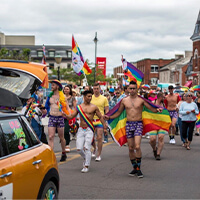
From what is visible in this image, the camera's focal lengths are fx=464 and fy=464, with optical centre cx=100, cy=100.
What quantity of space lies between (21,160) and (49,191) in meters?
0.82

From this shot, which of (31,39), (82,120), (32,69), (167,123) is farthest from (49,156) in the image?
(31,39)

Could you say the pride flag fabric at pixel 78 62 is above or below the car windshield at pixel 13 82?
above

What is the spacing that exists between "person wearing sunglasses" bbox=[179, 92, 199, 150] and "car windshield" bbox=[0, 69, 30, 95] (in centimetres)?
769

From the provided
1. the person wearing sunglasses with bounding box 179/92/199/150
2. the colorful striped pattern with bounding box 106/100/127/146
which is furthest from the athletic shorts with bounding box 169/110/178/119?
the colorful striped pattern with bounding box 106/100/127/146

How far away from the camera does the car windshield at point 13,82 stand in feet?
24.1

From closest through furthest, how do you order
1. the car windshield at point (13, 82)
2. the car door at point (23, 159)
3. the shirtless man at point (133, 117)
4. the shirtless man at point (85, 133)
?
the car door at point (23, 159)
the car windshield at point (13, 82)
the shirtless man at point (133, 117)
the shirtless man at point (85, 133)

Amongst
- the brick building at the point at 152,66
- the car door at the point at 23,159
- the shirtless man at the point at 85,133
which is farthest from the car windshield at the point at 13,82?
the brick building at the point at 152,66

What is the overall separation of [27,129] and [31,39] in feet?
395

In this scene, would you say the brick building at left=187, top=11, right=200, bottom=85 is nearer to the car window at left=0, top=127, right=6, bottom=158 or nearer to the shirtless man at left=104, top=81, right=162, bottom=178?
the shirtless man at left=104, top=81, right=162, bottom=178

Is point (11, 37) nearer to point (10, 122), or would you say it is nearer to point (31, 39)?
point (31, 39)

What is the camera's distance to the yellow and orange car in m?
4.53

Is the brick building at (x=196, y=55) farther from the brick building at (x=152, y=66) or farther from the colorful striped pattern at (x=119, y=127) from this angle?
the colorful striped pattern at (x=119, y=127)

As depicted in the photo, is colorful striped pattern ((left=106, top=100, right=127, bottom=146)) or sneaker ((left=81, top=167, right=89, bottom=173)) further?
colorful striped pattern ((left=106, top=100, right=127, bottom=146))

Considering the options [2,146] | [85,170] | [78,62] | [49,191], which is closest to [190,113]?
[85,170]
